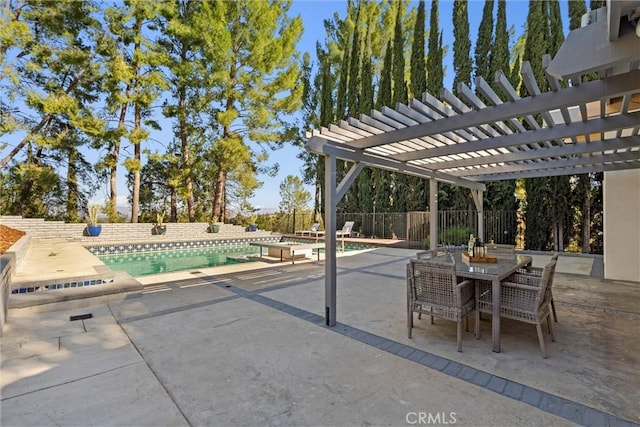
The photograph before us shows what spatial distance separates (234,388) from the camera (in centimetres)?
240

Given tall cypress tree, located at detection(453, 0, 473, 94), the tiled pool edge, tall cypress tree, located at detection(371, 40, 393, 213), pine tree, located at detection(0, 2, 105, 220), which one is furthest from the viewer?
tall cypress tree, located at detection(371, 40, 393, 213)

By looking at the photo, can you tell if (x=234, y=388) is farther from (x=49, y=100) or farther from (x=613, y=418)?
(x=49, y=100)

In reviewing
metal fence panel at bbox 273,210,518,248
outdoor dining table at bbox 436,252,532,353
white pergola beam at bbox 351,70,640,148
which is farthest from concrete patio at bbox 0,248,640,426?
metal fence panel at bbox 273,210,518,248

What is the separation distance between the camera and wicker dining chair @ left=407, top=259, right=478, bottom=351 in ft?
10.2

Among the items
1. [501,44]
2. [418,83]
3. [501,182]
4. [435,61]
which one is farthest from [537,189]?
[435,61]

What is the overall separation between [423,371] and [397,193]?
13.3m

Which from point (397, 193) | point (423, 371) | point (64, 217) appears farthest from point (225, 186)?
point (423, 371)

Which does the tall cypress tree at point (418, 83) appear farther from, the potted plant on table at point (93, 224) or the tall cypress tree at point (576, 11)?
the potted plant on table at point (93, 224)

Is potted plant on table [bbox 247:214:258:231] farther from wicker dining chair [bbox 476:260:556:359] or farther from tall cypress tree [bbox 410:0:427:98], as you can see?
wicker dining chair [bbox 476:260:556:359]

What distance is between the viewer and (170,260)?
11.0 m

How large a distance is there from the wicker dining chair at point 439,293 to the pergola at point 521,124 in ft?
3.41

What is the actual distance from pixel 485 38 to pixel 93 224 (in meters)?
18.6

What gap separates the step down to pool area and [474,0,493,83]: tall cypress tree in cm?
1500

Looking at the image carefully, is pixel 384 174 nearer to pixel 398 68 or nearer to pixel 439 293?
pixel 398 68
